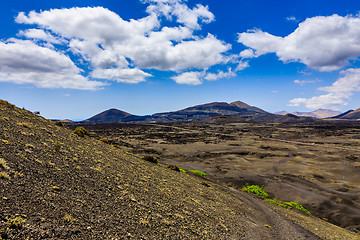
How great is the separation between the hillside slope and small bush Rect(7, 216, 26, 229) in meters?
0.03

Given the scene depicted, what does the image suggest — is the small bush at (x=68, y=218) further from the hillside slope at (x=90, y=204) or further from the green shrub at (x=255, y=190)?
the green shrub at (x=255, y=190)

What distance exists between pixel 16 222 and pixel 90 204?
352 cm

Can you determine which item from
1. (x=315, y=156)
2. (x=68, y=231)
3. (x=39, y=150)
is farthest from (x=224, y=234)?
(x=315, y=156)

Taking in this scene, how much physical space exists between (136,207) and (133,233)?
2557 millimetres

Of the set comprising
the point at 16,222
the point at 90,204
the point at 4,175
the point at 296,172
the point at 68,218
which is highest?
the point at 4,175

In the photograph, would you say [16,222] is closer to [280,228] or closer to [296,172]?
[280,228]

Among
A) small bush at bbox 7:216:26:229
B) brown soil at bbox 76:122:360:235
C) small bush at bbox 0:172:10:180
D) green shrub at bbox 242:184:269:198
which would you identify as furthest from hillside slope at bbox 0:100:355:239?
brown soil at bbox 76:122:360:235

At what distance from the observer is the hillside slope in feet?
25.3

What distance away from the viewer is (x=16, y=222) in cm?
680

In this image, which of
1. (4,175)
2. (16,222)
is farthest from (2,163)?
(16,222)

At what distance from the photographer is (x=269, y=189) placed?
35.4m

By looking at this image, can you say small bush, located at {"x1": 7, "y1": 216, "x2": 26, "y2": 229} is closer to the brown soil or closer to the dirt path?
the dirt path

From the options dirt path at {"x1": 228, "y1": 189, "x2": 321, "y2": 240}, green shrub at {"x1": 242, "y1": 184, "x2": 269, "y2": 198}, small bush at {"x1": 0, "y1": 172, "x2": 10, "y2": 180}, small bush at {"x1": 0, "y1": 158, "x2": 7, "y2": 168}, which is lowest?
green shrub at {"x1": 242, "y1": 184, "x2": 269, "y2": 198}

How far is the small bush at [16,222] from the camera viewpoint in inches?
262
